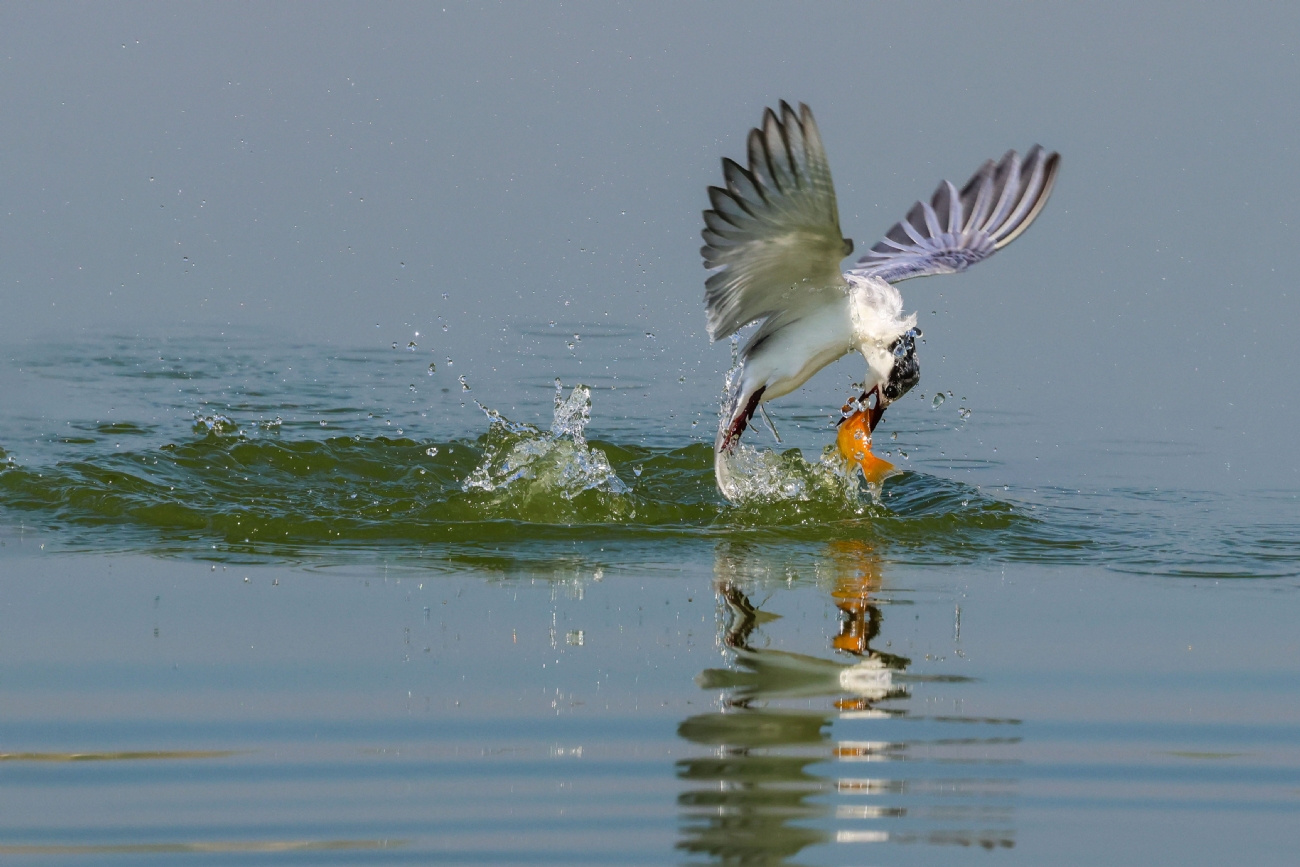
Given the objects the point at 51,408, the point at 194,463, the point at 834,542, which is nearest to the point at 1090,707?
the point at 834,542

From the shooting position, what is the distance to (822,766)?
456 cm

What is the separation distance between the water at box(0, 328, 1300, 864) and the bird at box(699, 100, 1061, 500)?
1.47 feet

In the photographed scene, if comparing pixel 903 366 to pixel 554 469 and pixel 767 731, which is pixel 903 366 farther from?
pixel 767 731

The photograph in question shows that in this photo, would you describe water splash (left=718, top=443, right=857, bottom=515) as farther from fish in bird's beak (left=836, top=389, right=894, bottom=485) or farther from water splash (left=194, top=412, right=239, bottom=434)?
water splash (left=194, top=412, right=239, bottom=434)

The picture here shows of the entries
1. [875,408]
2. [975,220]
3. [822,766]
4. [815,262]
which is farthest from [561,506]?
[822,766]

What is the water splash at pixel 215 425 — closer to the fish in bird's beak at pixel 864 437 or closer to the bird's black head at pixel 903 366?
the fish in bird's beak at pixel 864 437

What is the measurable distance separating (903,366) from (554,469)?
192 centimetres

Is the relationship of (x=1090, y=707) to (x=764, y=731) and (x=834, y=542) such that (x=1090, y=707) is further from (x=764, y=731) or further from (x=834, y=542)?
(x=834, y=542)

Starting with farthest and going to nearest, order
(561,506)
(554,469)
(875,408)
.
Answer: (875,408) → (554,469) → (561,506)

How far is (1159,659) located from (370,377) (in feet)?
23.6

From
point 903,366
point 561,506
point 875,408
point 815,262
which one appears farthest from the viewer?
point 875,408

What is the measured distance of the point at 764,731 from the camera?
484 centimetres

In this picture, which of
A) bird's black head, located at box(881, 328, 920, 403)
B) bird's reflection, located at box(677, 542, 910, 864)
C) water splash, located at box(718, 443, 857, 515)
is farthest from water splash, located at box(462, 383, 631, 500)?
bird's reflection, located at box(677, 542, 910, 864)

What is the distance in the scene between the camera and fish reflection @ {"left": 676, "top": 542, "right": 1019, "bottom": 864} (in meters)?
4.09
